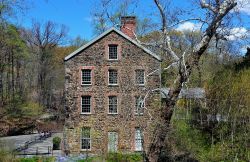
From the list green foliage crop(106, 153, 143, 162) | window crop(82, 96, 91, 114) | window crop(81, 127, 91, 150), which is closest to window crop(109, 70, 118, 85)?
window crop(82, 96, 91, 114)

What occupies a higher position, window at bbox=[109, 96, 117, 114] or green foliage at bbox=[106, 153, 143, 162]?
window at bbox=[109, 96, 117, 114]

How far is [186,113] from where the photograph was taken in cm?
2877

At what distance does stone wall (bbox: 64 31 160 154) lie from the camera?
30.7m

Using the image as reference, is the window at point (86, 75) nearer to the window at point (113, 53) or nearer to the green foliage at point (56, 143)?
the window at point (113, 53)

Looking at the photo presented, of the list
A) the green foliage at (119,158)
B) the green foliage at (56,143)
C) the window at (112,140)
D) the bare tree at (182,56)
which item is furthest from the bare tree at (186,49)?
the green foliage at (56,143)

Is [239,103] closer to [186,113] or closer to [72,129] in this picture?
[186,113]

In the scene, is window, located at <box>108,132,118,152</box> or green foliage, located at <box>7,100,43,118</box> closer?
window, located at <box>108,132,118,152</box>

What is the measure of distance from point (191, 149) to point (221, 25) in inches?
469

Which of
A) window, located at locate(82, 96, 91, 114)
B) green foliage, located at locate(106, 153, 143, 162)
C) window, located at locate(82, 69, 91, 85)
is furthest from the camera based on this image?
window, located at locate(82, 96, 91, 114)

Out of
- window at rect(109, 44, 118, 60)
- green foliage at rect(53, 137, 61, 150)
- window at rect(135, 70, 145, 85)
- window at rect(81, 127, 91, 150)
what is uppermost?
window at rect(109, 44, 118, 60)

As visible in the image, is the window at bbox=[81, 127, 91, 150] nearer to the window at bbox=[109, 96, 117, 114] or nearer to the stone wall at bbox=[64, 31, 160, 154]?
the stone wall at bbox=[64, 31, 160, 154]

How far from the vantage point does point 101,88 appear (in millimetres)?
30953

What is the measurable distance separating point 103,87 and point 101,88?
178mm

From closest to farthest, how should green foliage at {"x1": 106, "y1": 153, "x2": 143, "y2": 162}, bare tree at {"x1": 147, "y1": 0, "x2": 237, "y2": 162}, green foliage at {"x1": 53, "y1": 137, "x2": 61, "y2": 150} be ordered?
bare tree at {"x1": 147, "y1": 0, "x2": 237, "y2": 162} < green foliage at {"x1": 106, "y1": 153, "x2": 143, "y2": 162} < green foliage at {"x1": 53, "y1": 137, "x2": 61, "y2": 150}
